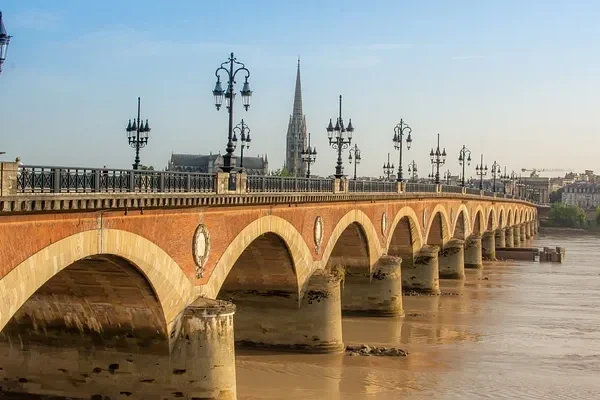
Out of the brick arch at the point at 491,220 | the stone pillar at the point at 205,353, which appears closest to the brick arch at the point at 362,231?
the stone pillar at the point at 205,353

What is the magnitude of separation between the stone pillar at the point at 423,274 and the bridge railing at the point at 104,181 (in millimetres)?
27696

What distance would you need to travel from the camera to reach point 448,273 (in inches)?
2410

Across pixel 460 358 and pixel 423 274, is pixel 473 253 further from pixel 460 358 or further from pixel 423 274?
pixel 460 358

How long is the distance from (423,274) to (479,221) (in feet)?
109

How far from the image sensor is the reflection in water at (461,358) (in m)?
27.5

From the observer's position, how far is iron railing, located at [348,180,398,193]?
134ft

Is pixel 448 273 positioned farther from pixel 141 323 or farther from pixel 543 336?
pixel 141 323

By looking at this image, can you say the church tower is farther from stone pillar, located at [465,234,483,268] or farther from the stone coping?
the stone coping

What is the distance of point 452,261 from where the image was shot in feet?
202

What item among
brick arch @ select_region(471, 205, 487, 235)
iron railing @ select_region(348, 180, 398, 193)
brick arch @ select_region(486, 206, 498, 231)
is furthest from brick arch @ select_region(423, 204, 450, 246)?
brick arch @ select_region(486, 206, 498, 231)

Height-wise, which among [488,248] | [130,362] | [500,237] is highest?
[130,362]

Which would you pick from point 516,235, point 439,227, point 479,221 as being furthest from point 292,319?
point 516,235

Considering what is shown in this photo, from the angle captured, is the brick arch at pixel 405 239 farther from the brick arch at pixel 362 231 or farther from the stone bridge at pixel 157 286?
the stone bridge at pixel 157 286

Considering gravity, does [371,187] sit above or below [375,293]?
above
